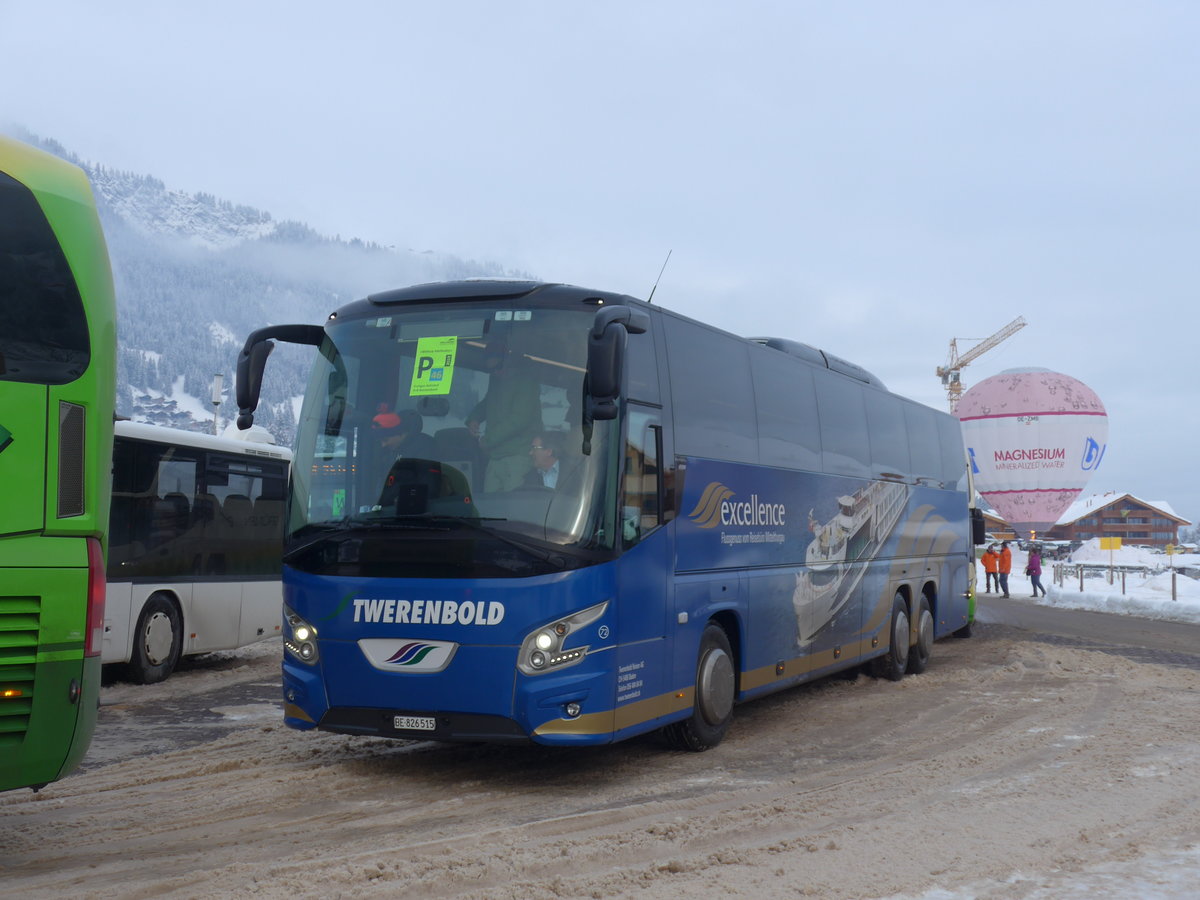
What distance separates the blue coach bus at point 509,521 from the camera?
297 inches

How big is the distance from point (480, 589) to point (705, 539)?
226cm

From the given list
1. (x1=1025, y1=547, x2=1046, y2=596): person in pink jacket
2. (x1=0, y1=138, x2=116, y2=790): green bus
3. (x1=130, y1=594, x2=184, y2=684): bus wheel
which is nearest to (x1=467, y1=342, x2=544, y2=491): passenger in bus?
(x1=0, y1=138, x2=116, y2=790): green bus

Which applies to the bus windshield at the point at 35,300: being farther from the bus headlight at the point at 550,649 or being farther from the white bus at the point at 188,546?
the white bus at the point at 188,546

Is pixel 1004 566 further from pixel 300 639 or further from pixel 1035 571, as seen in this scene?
pixel 300 639

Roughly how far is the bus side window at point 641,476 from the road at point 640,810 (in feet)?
5.80

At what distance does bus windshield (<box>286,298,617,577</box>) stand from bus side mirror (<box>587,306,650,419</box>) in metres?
0.42

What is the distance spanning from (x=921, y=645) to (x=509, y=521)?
30.1 ft

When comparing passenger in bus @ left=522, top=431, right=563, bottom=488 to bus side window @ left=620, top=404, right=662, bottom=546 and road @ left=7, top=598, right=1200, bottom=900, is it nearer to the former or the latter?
bus side window @ left=620, top=404, right=662, bottom=546

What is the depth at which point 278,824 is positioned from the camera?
6.69 m

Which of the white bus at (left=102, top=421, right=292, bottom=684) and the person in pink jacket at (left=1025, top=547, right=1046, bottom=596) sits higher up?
the white bus at (left=102, top=421, right=292, bottom=684)

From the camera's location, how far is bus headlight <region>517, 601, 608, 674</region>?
748 centimetres

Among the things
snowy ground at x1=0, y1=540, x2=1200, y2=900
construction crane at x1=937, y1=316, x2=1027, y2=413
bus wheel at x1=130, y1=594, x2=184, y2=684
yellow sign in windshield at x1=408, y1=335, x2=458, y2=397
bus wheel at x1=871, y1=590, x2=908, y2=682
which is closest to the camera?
snowy ground at x1=0, y1=540, x2=1200, y2=900

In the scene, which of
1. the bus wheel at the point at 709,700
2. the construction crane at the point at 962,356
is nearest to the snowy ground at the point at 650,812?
the bus wheel at the point at 709,700

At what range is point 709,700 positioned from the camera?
30.3 ft
